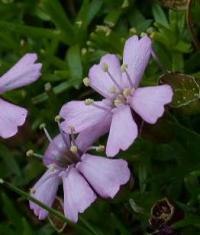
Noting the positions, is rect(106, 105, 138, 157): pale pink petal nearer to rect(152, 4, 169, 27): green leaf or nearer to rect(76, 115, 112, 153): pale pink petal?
rect(76, 115, 112, 153): pale pink petal

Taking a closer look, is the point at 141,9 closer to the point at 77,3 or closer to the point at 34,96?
the point at 77,3

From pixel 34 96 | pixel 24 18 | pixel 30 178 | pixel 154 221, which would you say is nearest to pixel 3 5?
pixel 24 18

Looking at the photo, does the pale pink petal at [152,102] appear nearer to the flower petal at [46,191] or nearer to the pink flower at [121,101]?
the pink flower at [121,101]

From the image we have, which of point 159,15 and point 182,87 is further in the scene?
point 159,15

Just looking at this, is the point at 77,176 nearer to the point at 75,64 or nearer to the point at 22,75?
the point at 22,75

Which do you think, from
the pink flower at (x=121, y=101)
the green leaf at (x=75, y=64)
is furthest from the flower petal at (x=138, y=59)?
the green leaf at (x=75, y=64)

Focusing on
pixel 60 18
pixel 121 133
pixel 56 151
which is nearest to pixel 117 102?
pixel 121 133
